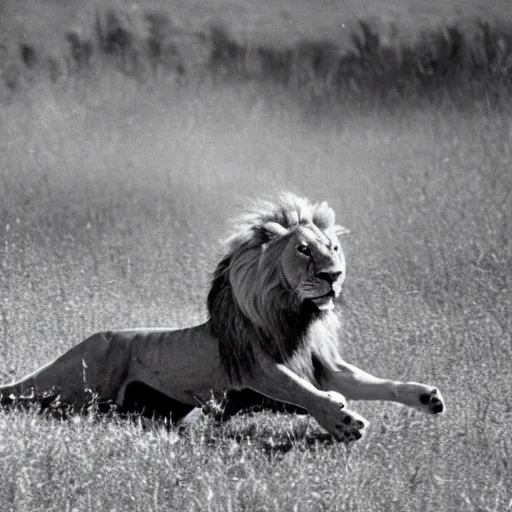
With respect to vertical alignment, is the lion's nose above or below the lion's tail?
above

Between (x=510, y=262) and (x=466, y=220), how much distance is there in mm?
1012

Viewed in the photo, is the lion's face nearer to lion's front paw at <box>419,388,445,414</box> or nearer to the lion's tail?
lion's front paw at <box>419,388,445,414</box>

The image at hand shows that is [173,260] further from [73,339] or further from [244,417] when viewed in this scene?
[244,417]

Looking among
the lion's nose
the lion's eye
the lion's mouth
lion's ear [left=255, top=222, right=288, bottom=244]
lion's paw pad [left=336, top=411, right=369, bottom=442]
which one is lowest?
lion's paw pad [left=336, top=411, right=369, bottom=442]

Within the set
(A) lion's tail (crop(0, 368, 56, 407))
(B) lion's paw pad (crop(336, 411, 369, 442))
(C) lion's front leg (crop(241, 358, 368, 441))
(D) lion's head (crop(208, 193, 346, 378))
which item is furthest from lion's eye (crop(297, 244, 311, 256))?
(A) lion's tail (crop(0, 368, 56, 407))

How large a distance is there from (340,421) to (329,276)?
25.4 inches

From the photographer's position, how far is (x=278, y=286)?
683 centimetres

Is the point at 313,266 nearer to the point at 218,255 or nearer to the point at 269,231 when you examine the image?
the point at 269,231

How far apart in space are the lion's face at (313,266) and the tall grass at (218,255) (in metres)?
0.59

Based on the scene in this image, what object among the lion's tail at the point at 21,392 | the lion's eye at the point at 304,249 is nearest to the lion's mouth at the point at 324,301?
the lion's eye at the point at 304,249

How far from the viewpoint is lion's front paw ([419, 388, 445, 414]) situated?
21.7 ft

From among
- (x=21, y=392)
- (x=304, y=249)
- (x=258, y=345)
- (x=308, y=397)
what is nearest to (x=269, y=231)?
(x=304, y=249)

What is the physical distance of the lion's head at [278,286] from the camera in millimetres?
6730

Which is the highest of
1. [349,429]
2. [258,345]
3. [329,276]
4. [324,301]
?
[329,276]
